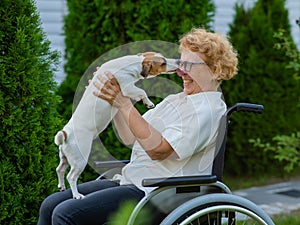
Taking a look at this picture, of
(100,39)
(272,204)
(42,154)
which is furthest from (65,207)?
(272,204)

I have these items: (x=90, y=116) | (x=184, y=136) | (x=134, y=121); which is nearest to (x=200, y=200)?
(x=184, y=136)

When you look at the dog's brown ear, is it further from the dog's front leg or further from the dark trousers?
the dark trousers

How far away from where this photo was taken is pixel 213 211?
2.17m

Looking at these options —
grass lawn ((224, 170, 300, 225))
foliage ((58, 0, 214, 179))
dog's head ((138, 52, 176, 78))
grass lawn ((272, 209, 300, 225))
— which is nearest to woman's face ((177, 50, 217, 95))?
dog's head ((138, 52, 176, 78))

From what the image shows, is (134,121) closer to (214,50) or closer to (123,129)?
(123,129)

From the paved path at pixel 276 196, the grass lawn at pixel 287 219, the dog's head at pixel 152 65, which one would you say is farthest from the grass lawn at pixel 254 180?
the dog's head at pixel 152 65

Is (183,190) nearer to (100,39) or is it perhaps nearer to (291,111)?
(100,39)

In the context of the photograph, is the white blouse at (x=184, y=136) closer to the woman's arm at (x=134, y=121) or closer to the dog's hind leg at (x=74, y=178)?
the woman's arm at (x=134, y=121)

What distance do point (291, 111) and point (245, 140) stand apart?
0.49m

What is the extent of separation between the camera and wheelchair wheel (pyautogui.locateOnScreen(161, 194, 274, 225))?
6.93 ft

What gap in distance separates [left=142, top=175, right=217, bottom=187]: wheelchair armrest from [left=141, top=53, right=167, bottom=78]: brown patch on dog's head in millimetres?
390

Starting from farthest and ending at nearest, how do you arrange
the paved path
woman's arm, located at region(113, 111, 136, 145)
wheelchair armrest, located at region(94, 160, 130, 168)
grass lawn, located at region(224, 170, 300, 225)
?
grass lawn, located at region(224, 170, 300, 225) → the paved path → wheelchair armrest, located at region(94, 160, 130, 168) → woman's arm, located at region(113, 111, 136, 145)

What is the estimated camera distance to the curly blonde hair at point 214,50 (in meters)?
2.43

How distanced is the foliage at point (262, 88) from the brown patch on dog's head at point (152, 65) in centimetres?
326
